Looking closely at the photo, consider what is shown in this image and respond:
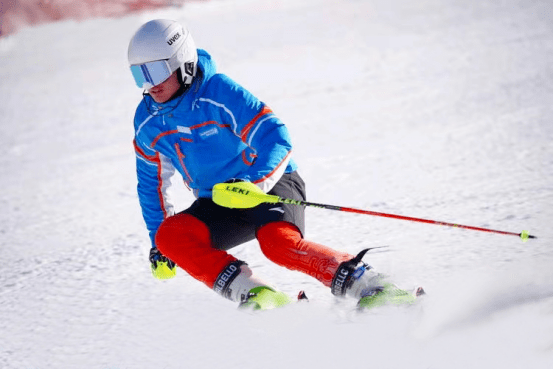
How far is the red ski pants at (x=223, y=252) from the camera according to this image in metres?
2.46

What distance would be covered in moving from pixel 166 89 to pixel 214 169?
41 centimetres

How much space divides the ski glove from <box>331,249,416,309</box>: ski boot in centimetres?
90

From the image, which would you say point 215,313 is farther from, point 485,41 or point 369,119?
point 485,41

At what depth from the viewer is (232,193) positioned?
7.97ft

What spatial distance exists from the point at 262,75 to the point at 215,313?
6648 millimetres

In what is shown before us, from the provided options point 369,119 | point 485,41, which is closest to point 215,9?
point 485,41

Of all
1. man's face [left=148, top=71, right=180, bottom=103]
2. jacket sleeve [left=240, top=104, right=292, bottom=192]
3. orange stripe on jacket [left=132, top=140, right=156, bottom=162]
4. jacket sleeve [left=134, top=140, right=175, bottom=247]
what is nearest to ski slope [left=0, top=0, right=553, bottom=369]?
jacket sleeve [left=134, top=140, right=175, bottom=247]

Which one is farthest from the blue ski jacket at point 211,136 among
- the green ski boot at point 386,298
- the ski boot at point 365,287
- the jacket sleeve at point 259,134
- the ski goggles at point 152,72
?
the green ski boot at point 386,298

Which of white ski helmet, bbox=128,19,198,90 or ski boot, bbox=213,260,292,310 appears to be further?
→ white ski helmet, bbox=128,19,198,90

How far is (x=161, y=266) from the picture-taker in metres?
2.96

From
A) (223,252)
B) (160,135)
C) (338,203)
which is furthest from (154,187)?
(338,203)

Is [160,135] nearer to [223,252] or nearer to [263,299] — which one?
[223,252]

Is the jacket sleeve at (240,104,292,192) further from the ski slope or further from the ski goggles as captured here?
the ski slope

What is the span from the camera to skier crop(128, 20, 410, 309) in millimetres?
2486
